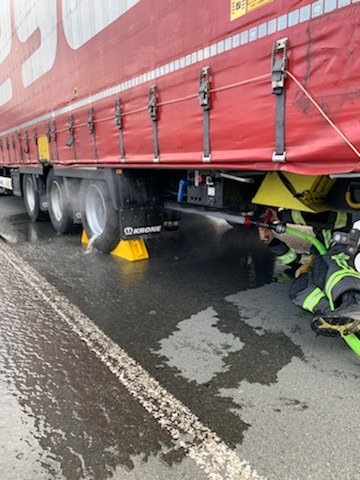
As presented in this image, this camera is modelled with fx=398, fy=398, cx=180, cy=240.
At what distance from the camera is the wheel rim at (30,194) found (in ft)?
27.8

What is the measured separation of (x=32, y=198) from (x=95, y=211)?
3.30 m

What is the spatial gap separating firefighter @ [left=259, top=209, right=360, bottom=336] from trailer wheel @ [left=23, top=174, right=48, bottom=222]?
579 cm

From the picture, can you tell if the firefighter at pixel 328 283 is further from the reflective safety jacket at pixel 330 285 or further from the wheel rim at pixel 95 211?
the wheel rim at pixel 95 211

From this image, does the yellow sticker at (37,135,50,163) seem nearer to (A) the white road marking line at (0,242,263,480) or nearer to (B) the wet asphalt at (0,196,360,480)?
(B) the wet asphalt at (0,196,360,480)

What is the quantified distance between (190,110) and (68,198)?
3943 mm

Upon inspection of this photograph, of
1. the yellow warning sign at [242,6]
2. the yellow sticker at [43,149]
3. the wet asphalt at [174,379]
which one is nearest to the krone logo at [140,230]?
the wet asphalt at [174,379]

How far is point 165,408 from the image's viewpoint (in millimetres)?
2367

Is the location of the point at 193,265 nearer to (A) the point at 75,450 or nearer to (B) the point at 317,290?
(B) the point at 317,290

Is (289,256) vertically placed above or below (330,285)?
below

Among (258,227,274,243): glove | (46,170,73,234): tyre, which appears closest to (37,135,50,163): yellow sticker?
(46,170,73,234): tyre

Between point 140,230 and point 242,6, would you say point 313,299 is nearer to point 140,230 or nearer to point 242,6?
point 242,6

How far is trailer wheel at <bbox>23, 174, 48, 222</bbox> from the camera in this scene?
27.2 feet

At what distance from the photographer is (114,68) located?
440 centimetres

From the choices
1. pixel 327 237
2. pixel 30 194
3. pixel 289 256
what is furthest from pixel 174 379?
pixel 30 194
